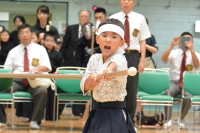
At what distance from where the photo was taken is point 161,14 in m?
9.23

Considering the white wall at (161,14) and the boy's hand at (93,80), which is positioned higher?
the white wall at (161,14)

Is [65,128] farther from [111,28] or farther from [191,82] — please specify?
[111,28]

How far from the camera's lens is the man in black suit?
20.8 feet

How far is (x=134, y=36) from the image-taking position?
4797 mm

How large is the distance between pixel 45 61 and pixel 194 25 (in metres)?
4.75

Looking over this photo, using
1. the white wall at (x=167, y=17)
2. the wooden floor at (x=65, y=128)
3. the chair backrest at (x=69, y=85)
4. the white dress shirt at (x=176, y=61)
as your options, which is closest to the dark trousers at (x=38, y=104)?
the wooden floor at (x=65, y=128)

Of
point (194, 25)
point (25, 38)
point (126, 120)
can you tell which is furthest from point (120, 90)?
point (194, 25)

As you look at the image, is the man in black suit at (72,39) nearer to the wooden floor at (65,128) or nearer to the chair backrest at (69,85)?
the chair backrest at (69,85)

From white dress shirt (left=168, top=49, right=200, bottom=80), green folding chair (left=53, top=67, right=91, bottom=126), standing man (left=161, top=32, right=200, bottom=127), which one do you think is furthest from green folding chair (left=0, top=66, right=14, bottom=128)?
white dress shirt (left=168, top=49, right=200, bottom=80)

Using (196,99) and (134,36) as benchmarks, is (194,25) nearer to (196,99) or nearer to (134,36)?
(196,99)

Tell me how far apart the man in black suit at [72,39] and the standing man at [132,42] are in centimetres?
153

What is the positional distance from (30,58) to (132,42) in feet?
5.88

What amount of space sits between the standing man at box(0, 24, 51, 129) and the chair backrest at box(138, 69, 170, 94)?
1.51 m

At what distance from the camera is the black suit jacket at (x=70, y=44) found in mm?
6488
